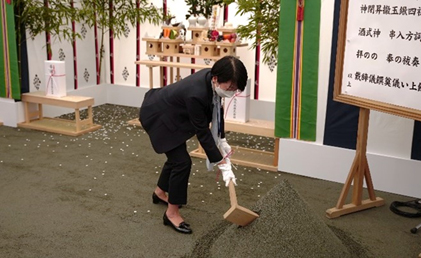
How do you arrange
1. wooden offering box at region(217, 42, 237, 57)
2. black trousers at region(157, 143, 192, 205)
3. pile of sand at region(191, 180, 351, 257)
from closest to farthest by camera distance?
pile of sand at region(191, 180, 351, 257)
black trousers at region(157, 143, 192, 205)
wooden offering box at region(217, 42, 237, 57)

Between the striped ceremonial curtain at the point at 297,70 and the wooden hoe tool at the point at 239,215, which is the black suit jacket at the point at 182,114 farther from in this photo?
the striped ceremonial curtain at the point at 297,70

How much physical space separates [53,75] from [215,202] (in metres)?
2.29

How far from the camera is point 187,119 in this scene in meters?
2.55

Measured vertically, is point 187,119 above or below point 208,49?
below

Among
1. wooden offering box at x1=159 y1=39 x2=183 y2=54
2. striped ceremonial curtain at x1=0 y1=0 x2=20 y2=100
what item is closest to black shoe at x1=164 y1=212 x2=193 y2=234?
wooden offering box at x1=159 y1=39 x2=183 y2=54

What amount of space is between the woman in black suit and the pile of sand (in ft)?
0.80

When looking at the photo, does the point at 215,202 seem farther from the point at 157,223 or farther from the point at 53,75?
Result: the point at 53,75

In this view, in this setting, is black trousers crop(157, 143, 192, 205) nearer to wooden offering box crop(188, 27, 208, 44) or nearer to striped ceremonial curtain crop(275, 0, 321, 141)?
striped ceremonial curtain crop(275, 0, 321, 141)

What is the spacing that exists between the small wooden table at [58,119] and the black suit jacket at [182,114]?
2.00m

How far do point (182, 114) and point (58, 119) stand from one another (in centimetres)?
274

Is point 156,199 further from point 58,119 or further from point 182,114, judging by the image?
point 58,119

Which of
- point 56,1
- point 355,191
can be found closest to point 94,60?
point 56,1

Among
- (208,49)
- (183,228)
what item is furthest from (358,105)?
(208,49)

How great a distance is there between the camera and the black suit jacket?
7.83 feet
